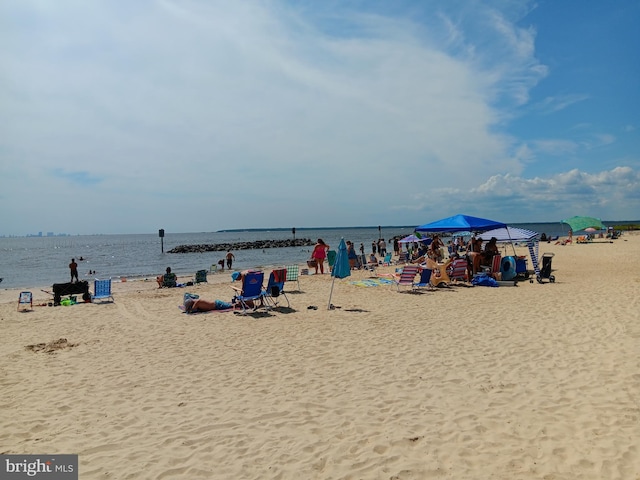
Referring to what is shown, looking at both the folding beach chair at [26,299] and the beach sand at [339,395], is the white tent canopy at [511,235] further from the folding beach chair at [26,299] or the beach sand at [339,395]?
the folding beach chair at [26,299]

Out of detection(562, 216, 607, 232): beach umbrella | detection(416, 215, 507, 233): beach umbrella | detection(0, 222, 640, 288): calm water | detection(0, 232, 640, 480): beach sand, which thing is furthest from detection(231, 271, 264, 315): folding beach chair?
detection(562, 216, 607, 232): beach umbrella

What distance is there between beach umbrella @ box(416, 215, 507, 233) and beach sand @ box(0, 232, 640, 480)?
438 cm

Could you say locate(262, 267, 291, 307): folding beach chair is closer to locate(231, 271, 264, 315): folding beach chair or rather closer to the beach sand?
locate(231, 271, 264, 315): folding beach chair

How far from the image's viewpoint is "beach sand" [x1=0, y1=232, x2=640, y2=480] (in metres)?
3.31

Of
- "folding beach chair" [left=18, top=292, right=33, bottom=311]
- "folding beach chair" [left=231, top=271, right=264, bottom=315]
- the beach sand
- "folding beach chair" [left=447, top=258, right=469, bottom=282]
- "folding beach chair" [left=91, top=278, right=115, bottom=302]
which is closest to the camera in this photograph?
the beach sand

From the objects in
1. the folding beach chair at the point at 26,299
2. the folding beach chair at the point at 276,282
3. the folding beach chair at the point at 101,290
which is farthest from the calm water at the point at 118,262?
the folding beach chair at the point at 276,282

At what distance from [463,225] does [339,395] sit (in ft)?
30.9

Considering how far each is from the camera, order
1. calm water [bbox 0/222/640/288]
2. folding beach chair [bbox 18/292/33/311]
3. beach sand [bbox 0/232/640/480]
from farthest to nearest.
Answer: calm water [bbox 0/222/640/288] → folding beach chair [bbox 18/292/33/311] → beach sand [bbox 0/232/640/480]

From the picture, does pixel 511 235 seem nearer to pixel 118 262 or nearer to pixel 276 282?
pixel 276 282

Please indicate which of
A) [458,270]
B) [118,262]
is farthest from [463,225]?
[118,262]

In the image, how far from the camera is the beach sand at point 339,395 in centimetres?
331

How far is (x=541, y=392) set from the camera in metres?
4.47

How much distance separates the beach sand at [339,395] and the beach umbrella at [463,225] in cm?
438

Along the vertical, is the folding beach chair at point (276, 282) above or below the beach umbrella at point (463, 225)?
below
